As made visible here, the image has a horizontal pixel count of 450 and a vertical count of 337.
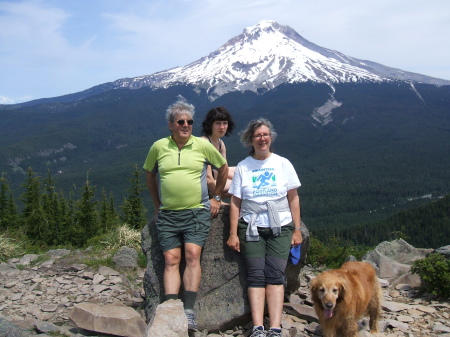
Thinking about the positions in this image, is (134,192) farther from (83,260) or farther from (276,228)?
(276,228)

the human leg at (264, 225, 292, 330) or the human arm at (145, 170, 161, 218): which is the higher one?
the human arm at (145, 170, 161, 218)

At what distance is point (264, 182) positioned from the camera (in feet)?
16.9

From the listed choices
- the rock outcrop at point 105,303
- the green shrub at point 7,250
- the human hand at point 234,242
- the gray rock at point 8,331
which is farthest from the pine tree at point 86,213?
the human hand at point 234,242

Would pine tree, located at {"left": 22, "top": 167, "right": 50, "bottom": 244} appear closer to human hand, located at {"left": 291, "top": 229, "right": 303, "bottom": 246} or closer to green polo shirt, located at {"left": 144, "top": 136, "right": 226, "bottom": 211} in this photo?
green polo shirt, located at {"left": 144, "top": 136, "right": 226, "bottom": 211}

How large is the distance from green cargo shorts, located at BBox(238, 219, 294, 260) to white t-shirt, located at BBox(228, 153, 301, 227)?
101mm

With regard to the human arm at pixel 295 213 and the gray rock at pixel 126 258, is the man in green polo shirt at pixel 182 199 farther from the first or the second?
the gray rock at pixel 126 258

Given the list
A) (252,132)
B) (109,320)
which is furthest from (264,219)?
(109,320)

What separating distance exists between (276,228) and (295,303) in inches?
71.8

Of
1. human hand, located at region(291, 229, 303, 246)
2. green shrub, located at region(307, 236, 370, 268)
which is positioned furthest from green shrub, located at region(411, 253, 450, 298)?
human hand, located at region(291, 229, 303, 246)

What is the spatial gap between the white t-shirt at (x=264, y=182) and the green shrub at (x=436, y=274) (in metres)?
2.79

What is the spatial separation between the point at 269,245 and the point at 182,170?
138 centimetres

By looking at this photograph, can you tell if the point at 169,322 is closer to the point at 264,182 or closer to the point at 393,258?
the point at 264,182

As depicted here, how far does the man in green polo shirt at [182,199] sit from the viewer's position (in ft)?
16.9

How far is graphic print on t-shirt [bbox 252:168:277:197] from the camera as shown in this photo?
16.8 feet
